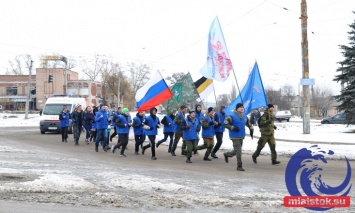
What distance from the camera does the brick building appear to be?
78.1 metres

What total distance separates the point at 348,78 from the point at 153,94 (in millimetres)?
14101

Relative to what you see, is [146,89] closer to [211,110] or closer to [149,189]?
[211,110]

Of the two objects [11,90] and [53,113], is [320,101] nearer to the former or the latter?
[11,90]

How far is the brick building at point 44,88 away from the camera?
78.1 meters

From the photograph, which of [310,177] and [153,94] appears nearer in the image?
[310,177]

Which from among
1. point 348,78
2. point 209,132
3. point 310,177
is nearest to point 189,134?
point 209,132

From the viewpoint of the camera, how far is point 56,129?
26406mm

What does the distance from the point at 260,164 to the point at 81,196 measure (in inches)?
244

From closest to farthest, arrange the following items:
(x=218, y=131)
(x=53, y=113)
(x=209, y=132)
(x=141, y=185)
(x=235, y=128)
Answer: (x=141, y=185) → (x=235, y=128) → (x=209, y=132) → (x=218, y=131) → (x=53, y=113)

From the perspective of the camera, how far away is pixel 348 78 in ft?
78.4

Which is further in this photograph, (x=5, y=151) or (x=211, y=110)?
(x=5, y=151)

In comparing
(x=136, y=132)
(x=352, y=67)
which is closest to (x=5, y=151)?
(x=136, y=132)

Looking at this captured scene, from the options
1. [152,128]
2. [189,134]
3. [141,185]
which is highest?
[152,128]

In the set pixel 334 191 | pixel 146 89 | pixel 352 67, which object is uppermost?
pixel 352 67
